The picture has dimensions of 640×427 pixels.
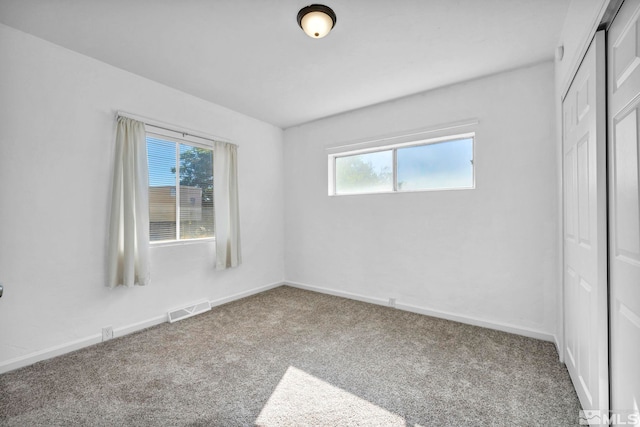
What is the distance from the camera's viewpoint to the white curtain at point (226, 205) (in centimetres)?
352

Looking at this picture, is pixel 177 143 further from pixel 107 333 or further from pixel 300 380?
pixel 300 380

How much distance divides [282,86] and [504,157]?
2450 mm

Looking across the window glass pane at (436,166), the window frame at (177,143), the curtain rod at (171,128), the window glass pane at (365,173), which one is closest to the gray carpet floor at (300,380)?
the window frame at (177,143)

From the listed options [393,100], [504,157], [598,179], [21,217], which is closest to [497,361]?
[598,179]

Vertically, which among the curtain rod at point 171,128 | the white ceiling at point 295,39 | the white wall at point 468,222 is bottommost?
the white wall at point 468,222

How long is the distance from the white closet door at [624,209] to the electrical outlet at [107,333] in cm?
357

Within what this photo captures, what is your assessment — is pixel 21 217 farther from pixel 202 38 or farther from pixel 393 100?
pixel 393 100

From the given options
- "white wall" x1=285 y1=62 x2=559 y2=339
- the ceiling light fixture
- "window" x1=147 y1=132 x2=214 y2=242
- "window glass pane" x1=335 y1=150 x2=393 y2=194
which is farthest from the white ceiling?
"window glass pane" x1=335 y1=150 x2=393 y2=194

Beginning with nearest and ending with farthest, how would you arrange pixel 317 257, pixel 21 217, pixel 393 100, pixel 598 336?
pixel 598 336 < pixel 21 217 < pixel 393 100 < pixel 317 257

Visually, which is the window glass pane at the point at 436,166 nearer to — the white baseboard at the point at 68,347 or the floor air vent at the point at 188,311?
the floor air vent at the point at 188,311

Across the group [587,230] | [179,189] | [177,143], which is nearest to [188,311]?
[179,189]

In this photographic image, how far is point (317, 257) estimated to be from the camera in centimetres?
422

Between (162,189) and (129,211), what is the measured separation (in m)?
0.50

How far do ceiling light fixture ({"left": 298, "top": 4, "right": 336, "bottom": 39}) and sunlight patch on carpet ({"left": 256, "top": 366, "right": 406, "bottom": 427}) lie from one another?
2492mm
